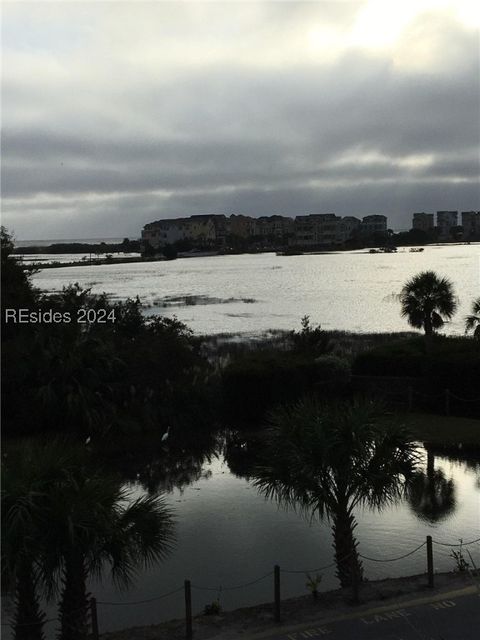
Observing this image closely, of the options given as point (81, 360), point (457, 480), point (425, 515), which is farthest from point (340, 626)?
point (81, 360)

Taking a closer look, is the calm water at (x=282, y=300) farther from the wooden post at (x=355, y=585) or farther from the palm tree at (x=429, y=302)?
the wooden post at (x=355, y=585)

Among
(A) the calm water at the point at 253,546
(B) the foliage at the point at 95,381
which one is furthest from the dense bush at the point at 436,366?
(A) the calm water at the point at 253,546

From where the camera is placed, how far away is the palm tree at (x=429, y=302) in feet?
96.3

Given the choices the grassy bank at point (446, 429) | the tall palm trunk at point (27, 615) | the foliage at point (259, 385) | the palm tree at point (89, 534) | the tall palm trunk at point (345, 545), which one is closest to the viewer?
the palm tree at point (89, 534)

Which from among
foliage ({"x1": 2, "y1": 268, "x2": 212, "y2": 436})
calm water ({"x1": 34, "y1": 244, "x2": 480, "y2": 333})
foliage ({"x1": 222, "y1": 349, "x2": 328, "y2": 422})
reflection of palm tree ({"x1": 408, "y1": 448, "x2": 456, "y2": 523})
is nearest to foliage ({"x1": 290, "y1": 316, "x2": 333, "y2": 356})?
foliage ({"x1": 222, "y1": 349, "x2": 328, "y2": 422})

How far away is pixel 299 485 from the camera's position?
A: 430 inches

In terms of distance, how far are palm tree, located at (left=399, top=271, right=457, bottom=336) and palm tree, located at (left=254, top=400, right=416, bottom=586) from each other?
18.8m

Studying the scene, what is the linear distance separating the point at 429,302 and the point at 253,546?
57.6 feet

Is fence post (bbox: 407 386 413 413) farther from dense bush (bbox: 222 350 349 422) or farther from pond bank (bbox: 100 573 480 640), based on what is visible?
pond bank (bbox: 100 573 480 640)

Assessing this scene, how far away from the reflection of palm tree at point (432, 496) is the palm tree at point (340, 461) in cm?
436

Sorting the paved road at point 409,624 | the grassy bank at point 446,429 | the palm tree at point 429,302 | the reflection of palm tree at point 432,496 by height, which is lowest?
the reflection of palm tree at point 432,496

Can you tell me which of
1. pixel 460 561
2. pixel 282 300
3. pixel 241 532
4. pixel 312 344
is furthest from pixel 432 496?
pixel 282 300

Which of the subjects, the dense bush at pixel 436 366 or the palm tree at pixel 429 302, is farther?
the palm tree at pixel 429 302

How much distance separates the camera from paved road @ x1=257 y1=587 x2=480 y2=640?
9.65 meters
